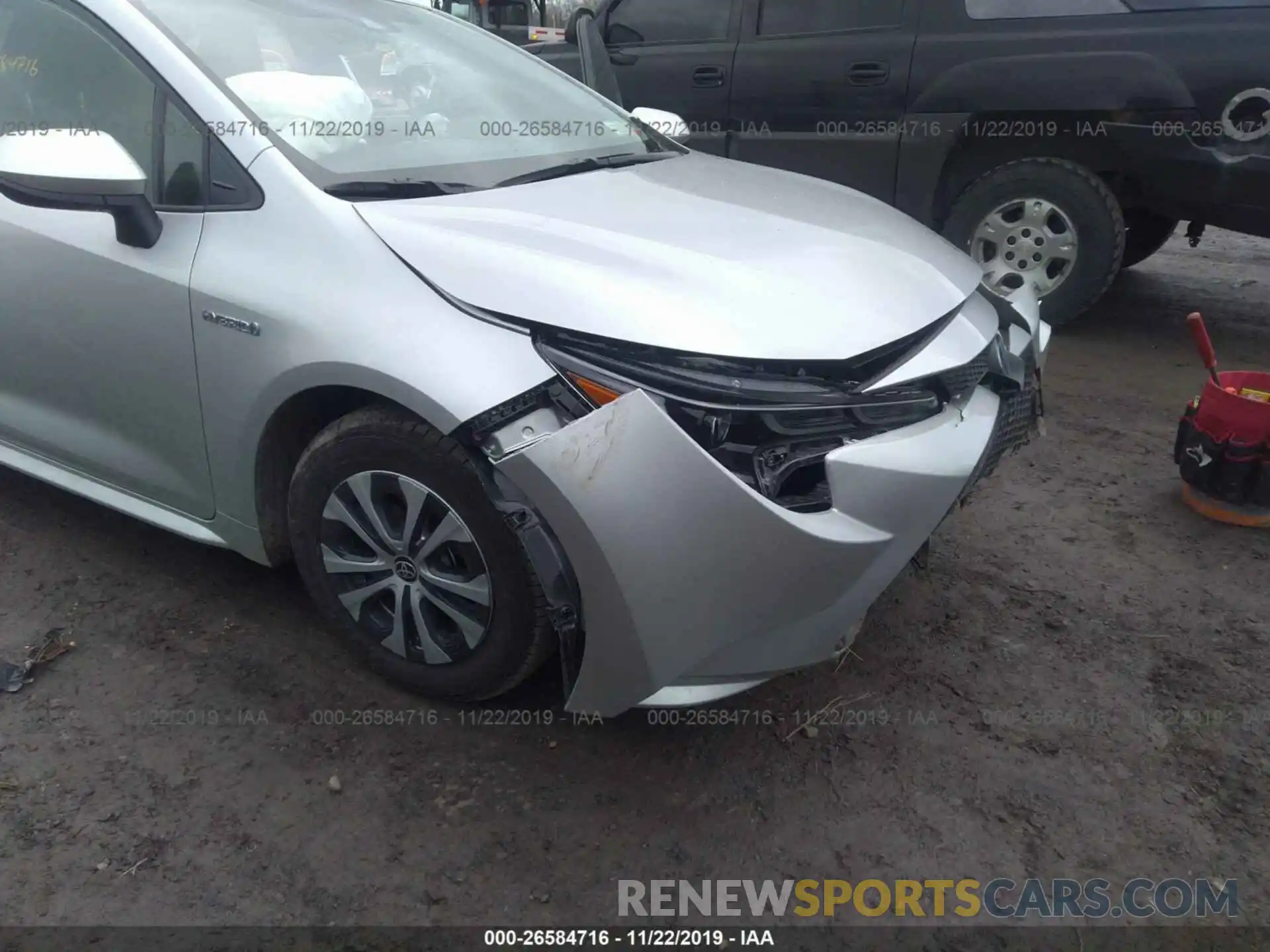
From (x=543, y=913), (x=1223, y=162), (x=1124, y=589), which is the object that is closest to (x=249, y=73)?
Result: (x=543, y=913)

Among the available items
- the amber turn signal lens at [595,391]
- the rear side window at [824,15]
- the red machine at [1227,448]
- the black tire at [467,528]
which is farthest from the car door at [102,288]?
the rear side window at [824,15]

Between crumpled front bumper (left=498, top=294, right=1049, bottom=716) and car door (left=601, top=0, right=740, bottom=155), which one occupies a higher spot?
car door (left=601, top=0, right=740, bottom=155)

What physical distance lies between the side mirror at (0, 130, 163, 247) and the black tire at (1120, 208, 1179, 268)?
5.00 m

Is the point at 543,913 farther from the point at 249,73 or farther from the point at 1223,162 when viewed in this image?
the point at 1223,162

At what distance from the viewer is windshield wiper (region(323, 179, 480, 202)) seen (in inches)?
80.8

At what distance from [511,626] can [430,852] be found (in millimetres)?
467

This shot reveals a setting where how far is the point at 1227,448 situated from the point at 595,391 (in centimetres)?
232

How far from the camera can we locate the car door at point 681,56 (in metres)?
5.24

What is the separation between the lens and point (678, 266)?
190 centimetres

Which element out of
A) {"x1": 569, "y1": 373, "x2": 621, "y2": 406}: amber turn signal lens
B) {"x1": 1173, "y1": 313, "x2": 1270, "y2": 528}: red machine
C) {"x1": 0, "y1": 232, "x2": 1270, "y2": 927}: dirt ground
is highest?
{"x1": 569, "y1": 373, "x2": 621, "y2": 406}: amber turn signal lens

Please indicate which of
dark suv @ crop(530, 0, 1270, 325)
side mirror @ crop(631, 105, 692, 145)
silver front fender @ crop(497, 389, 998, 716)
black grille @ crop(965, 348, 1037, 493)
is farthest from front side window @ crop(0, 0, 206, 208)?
dark suv @ crop(530, 0, 1270, 325)

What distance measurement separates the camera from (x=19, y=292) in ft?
7.89

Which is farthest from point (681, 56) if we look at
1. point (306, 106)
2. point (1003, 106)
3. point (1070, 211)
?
point (306, 106)

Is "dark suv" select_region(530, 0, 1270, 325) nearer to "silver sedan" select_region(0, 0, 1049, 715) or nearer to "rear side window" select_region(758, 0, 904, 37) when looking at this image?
"rear side window" select_region(758, 0, 904, 37)
